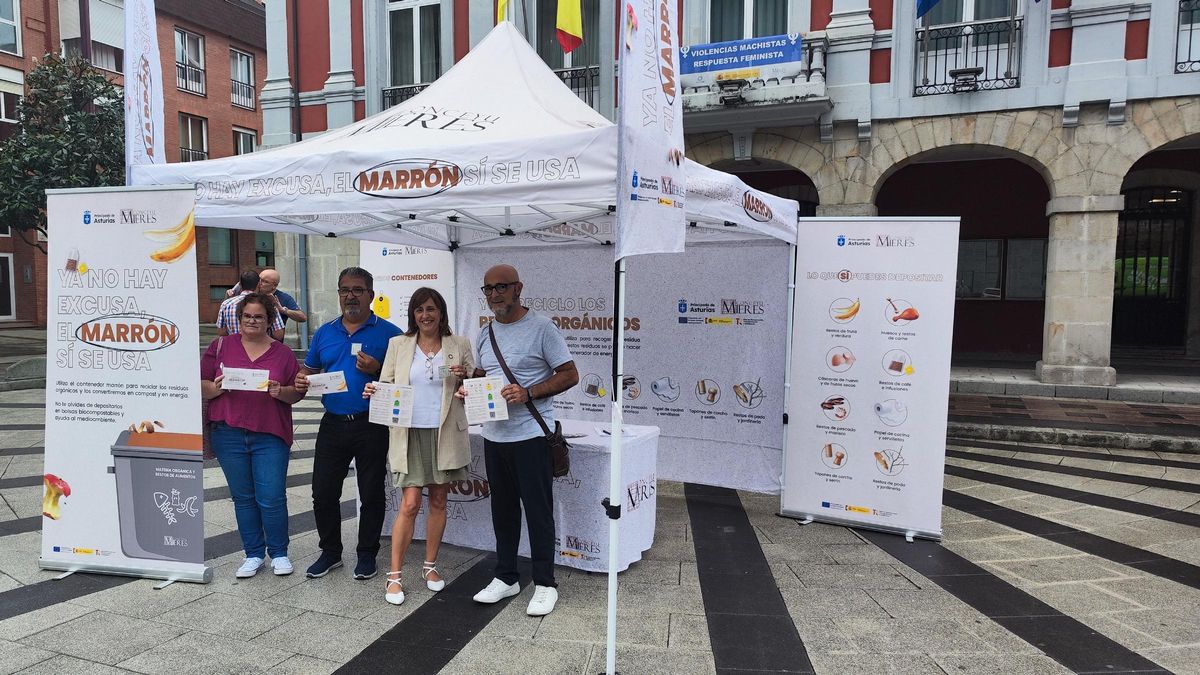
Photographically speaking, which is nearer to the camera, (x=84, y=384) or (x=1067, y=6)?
(x=84, y=384)

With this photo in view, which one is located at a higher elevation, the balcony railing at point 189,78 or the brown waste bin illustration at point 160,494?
the balcony railing at point 189,78

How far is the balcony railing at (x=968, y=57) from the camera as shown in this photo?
423 inches

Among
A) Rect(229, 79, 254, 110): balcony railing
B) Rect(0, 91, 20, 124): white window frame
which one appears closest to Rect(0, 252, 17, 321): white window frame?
Rect(0, 91, 20, 124): white window frame

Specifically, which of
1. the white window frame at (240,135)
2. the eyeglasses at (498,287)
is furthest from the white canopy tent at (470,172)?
the white window frame at (240,135)

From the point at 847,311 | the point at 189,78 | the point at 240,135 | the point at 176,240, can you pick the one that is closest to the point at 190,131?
the point at 189,78

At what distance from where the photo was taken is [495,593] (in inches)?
146

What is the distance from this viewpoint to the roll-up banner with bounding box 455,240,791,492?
18.1 feet

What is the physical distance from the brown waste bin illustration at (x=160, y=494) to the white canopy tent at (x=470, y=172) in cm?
136

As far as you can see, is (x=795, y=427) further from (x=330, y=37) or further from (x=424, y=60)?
(x=330, y=37)

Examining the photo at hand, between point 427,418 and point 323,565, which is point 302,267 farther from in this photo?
point 427,418

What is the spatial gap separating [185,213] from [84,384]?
1.15 metres

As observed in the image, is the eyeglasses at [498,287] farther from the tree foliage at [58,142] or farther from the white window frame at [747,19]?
the tree foliage at [58,142]

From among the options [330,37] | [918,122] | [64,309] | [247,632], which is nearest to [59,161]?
[330,37]

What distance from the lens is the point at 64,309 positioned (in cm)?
402
